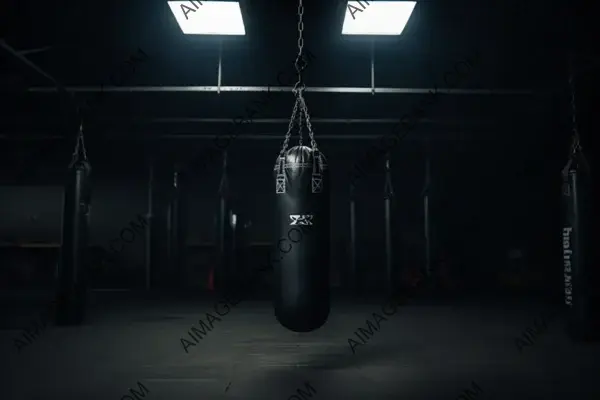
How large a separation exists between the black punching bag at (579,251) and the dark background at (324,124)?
56.4 inches

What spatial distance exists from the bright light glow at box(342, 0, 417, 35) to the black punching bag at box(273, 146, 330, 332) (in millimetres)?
1999

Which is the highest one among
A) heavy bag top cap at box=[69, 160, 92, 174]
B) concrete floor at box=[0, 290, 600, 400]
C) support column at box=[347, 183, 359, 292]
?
heavy bag top cap at box=[69, 160, 92, 174]

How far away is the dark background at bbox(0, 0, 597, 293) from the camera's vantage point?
604 centimetres

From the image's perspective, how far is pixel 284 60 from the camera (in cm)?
715

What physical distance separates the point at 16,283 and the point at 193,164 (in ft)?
18.0

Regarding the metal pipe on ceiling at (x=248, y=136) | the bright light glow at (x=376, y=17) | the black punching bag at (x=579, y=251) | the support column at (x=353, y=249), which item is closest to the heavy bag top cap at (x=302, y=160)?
the bright light glow at (x=376, y=17)

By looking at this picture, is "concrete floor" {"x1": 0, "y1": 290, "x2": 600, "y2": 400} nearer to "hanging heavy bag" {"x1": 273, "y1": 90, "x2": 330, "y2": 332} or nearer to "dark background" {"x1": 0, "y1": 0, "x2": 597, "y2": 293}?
"hanging heavy bag" {"x1": 273, "y1": 90, "x2": 330, "y2": 332}

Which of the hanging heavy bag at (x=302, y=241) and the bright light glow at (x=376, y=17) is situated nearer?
the hanging heavy bag at (x=302, y=241)

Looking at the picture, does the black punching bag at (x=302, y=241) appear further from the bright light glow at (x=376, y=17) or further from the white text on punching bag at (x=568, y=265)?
the white text on punching bag at (x=568, y=265)

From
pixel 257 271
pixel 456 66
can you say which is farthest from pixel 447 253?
pixel 456 66

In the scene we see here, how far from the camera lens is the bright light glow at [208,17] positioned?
17.2 ft

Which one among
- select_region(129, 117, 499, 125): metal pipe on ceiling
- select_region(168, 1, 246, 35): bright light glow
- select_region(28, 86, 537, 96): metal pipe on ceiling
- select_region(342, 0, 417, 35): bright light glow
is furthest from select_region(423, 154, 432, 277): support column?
select_region(168, 1, 246, 35): bright light glow

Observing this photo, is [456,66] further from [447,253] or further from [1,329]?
[1,329]

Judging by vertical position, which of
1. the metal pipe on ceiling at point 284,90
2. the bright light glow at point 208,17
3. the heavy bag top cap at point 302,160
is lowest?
the heavy bag top cap at point 302,160
